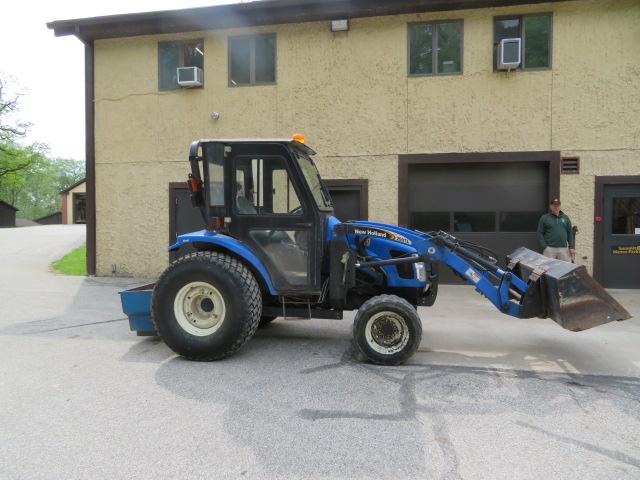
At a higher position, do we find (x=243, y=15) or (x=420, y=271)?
(x=243, y=15)

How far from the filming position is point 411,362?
4.81 metres

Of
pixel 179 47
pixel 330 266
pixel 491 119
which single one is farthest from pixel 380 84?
pixel 330 266

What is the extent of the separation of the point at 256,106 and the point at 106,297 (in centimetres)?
505

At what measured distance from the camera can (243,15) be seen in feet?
33.3

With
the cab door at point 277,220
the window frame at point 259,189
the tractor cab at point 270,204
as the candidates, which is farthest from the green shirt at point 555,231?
the window frame at point 259,189

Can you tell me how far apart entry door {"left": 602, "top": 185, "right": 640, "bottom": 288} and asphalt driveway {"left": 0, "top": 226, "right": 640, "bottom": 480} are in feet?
11.8

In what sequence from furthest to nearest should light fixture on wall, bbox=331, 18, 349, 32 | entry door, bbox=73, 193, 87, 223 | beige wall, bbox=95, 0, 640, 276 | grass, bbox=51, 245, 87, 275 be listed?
entry door, bbox=73, 193, 87, 223 → grass, bbox=51, 245, 87, 275 → light fixture on wall, bbox=331, 18, 349, 32 → beige wall, bbox=95, 0, 640, 276

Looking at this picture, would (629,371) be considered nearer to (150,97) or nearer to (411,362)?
(411,362)

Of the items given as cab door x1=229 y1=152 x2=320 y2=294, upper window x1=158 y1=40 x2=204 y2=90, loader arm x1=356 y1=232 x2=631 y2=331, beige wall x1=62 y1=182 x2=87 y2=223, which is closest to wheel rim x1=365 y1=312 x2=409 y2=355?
loader arm x1=356 y1=232 x2=631 y2=331

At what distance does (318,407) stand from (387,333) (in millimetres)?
1316

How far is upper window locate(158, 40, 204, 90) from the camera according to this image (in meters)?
10.7

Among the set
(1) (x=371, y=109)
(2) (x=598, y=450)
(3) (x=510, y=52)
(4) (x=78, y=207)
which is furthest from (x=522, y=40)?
(4) (x=78, y=207)

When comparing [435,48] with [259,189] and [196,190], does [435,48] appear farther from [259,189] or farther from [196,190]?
[196,190]

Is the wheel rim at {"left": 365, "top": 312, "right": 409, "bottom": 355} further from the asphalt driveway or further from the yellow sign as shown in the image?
the yellow sign
